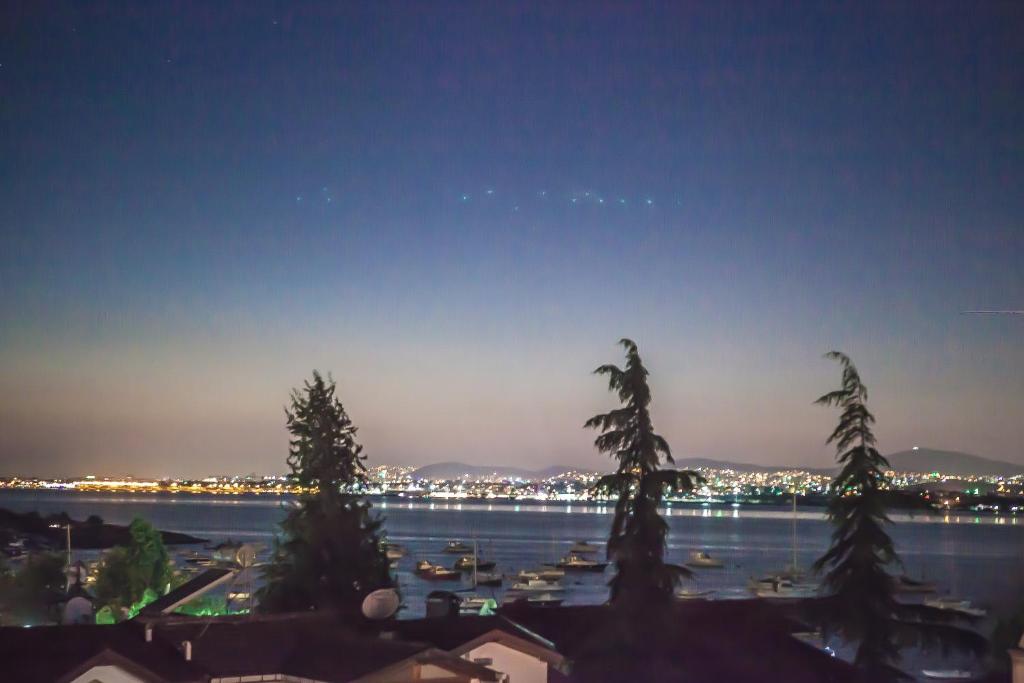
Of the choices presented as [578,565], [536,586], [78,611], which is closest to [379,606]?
[78,611]

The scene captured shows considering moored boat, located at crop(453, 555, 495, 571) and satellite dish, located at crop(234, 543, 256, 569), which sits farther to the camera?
moored boat, located at crop(453, 555, 495, 571)

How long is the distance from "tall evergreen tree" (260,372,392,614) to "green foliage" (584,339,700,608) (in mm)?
6752

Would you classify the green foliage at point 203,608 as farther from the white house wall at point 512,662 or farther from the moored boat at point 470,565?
the moored boat at point 470,565

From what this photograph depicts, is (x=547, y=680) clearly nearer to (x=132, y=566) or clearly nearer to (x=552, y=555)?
A: (x=132, y=566)

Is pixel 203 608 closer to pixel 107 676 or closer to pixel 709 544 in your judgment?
pixel 107 676

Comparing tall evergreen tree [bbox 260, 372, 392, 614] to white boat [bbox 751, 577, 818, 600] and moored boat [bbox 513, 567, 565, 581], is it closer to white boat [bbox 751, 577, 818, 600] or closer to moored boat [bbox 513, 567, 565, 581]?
white boat [bbox 751, 577, 818, 600]

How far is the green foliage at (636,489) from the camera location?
48.1ft

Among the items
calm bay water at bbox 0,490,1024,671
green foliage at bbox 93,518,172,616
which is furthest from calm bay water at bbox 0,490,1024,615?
green foliage at bbox 93,518,172,616

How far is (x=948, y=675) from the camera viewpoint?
42812mm

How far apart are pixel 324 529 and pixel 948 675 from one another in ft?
94.7

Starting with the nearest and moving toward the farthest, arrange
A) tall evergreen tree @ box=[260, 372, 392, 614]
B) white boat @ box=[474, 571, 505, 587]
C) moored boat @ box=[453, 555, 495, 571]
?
tall evergreen tree @ box=[260, 372, 392, 614] → white boat @ box=[474, 571, 505, 587] → moored boat @ box=[453, 555, 495, 571]

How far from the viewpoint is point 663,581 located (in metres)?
14.7

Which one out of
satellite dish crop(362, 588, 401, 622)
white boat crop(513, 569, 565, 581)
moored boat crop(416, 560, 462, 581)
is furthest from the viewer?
moored boat crop(416, 560, 462, 581)

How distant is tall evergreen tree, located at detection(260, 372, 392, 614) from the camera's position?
21.1 meters
